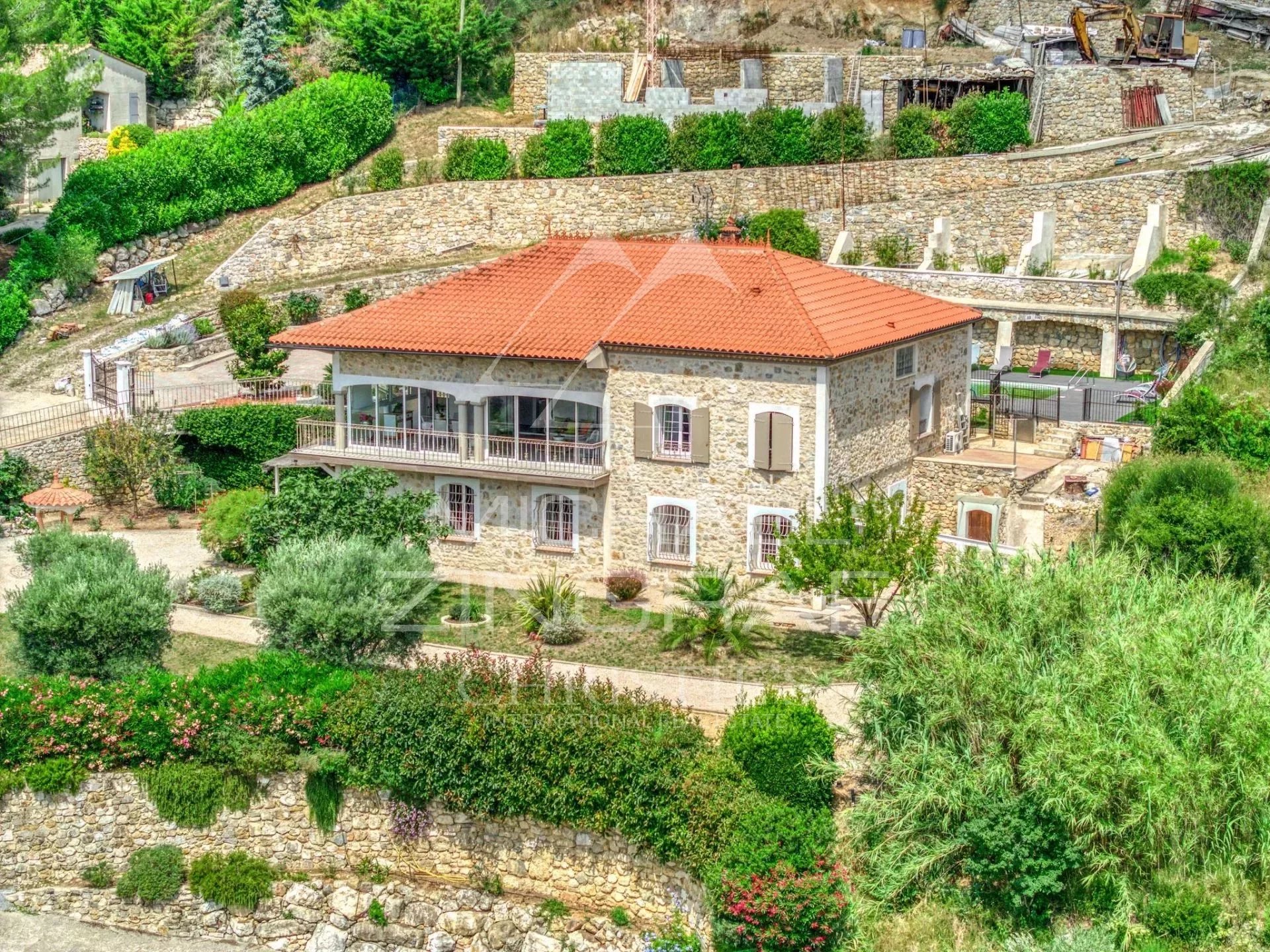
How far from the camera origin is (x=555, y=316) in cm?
3484

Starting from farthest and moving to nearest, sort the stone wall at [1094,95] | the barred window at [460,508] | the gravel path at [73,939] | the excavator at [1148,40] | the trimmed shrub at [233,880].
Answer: the excavator at [1148,40], the stone wall at [1094,95], the barred window at [460,508], the trimmed shrub at [233,880], the gravel path at [73,939]

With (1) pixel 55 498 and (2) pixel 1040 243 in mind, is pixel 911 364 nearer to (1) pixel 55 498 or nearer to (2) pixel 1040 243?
(2) pixel 1040 243

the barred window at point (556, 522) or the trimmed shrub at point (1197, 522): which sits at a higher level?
the trimmed shrub at point (1197, 522)

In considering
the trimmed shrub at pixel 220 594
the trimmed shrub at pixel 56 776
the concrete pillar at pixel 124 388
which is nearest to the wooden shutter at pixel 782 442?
the trimmed shrub at pixel 220 594

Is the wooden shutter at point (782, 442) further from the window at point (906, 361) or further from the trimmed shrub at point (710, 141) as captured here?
the trimmed shrub at point (710, 141)

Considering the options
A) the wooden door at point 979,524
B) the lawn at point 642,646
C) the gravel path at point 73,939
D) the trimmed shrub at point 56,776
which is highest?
the wooden door at point 979,524

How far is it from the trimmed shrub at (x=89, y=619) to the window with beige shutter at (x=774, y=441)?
33.1 ft

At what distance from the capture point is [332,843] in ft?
86.8

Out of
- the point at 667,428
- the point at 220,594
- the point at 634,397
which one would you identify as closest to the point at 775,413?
the point at 667,428

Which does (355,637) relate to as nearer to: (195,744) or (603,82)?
(195,744)

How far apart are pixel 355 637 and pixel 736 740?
6353mm

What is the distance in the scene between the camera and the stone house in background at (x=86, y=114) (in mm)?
50875

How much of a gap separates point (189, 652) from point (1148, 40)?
35.6 metres

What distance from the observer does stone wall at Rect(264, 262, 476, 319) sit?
4747 cm
